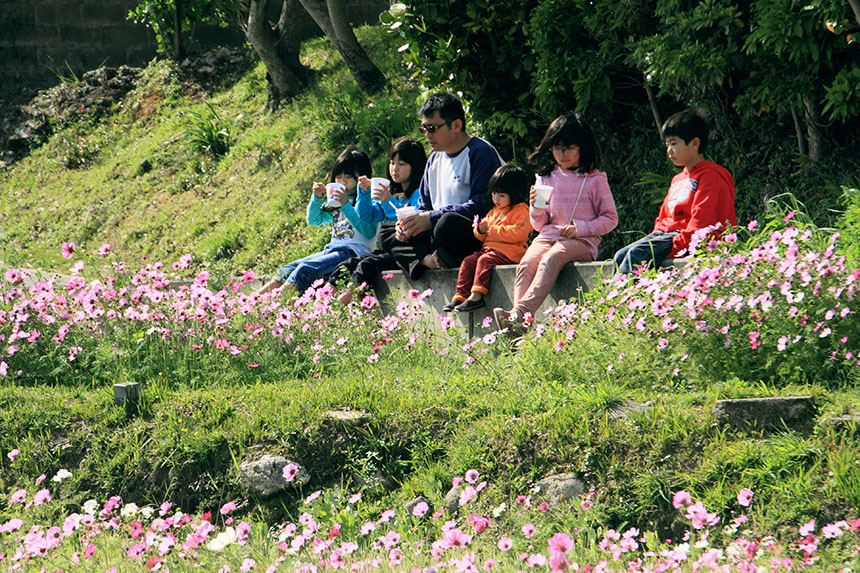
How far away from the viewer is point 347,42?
40.9ft

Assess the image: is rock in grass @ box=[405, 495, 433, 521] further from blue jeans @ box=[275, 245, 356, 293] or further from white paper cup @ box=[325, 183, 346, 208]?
white paper cup @ box=[325, 183, 346, 208]

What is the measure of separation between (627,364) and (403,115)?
7.06 meters

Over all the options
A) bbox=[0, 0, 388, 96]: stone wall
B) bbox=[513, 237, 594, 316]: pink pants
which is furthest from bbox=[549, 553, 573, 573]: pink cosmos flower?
bbox=[0, 0, 388, 96]: stone wall

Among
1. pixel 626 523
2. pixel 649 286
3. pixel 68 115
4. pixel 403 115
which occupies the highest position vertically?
pixel 68 115

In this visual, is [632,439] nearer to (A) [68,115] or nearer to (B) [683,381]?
(B) [683,381]

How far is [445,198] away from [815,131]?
90.9 inches

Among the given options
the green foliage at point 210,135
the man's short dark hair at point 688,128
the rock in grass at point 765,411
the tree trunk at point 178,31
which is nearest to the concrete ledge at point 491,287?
the man's short dark hair at point 688,128

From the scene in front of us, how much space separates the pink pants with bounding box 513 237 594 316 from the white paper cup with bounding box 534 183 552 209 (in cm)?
28

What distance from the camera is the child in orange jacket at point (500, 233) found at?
595 cm

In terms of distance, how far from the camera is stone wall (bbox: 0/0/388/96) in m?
18.2

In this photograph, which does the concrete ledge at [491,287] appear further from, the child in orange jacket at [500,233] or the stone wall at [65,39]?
the stone wall at [65,39]

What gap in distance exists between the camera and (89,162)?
52.2 feet

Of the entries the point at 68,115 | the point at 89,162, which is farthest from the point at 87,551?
the point at 68,115

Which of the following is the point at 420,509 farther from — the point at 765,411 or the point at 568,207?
the point at 568,207
